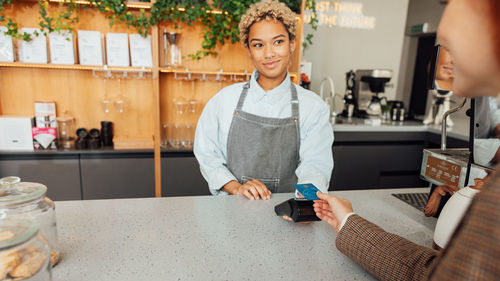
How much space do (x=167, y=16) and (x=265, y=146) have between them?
1.79 meters

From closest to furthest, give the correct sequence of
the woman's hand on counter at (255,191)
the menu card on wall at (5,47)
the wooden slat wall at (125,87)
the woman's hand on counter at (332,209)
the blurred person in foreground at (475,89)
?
the blurred person in foreground at (475,89), the woman's hand on counter at (332,209), the woman's hand on counter at (255,191), the menu card on wall at (5,47), the wooden slat wall at (125,87)

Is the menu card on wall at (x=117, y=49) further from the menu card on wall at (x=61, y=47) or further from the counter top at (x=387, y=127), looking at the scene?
the counter top at (x=387, y=127)

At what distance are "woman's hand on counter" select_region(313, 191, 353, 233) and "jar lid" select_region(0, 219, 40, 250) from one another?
711 millimetres

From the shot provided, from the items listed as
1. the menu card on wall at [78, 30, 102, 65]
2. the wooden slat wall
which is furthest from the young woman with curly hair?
the menu card on wall at [78, 30, 102, 65]

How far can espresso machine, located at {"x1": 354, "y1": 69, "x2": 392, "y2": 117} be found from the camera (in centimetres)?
335

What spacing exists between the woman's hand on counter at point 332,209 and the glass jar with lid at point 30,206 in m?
0.72

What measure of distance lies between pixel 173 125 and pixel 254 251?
228cm

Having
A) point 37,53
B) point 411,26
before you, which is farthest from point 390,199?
point 411,26

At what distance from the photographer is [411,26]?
594 centimetres

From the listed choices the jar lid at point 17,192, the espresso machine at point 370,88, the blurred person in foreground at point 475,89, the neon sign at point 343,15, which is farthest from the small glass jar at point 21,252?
the neon sign at point 343,15

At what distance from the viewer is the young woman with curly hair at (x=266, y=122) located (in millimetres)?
1505

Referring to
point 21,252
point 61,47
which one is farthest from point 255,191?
point 61,47

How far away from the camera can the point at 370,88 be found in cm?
350

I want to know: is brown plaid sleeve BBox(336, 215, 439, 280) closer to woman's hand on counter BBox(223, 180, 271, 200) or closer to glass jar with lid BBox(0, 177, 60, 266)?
woman's hand on counter BBox(223, 180, 271, 200)
